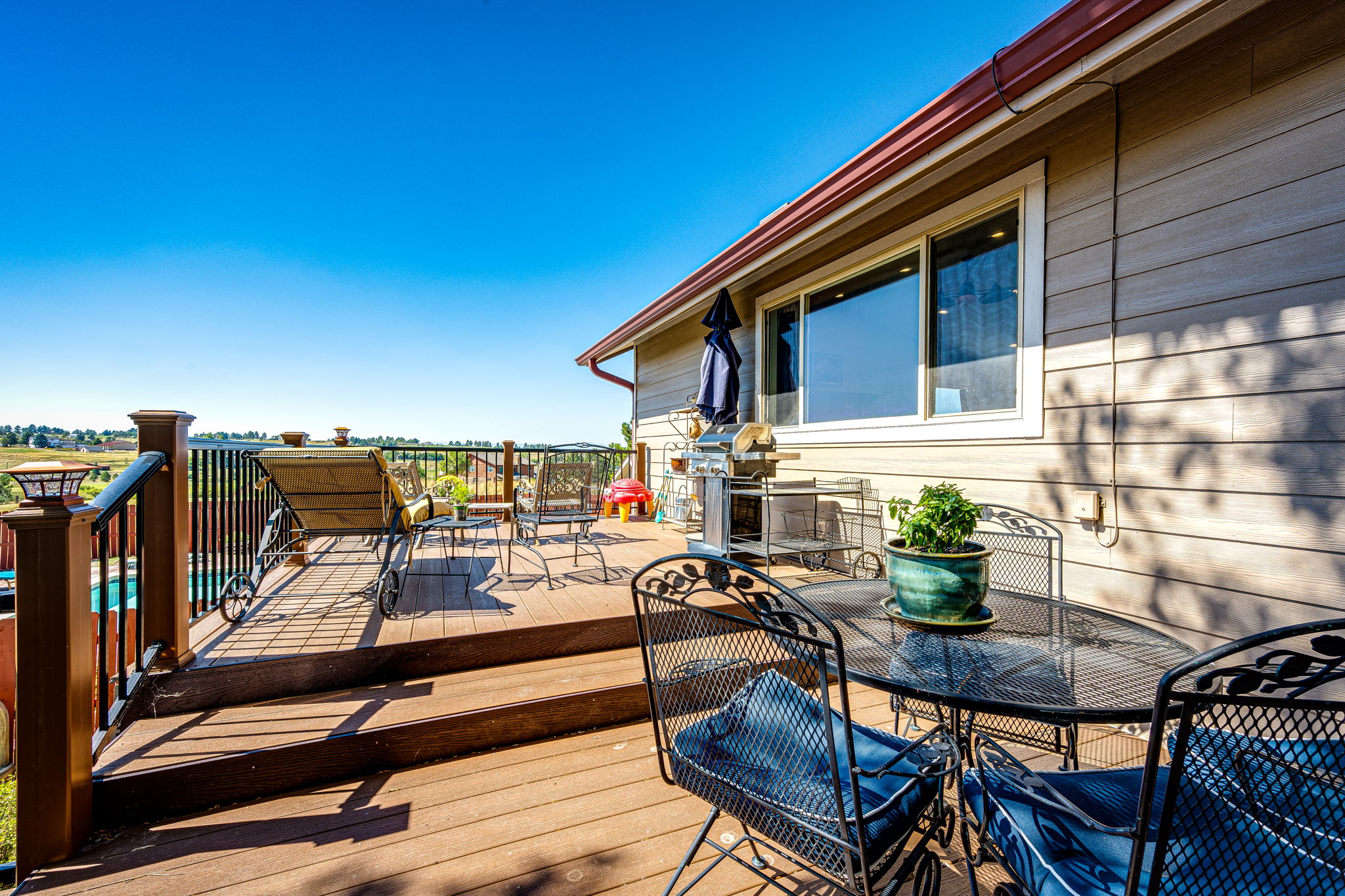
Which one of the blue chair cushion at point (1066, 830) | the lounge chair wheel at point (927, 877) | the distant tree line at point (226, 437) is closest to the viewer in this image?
the blue chair cushion at point (1066, 830)

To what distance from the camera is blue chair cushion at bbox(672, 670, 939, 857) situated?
3.45 feet

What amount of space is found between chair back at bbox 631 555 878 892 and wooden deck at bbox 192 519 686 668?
150 centimetres

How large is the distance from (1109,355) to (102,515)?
3793mm

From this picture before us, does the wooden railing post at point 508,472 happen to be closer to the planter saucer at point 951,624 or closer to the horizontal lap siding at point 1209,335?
the horizontal lap siding at point 1209,335

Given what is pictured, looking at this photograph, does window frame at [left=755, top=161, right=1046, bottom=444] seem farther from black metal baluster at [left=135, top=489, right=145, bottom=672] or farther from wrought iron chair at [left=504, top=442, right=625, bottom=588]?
black metal baluster at [left=135, top=489, right=145, bottom=672]

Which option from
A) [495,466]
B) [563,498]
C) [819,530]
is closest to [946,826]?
[819,530]

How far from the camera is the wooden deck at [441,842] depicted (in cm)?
144

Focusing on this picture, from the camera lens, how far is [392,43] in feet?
23.9

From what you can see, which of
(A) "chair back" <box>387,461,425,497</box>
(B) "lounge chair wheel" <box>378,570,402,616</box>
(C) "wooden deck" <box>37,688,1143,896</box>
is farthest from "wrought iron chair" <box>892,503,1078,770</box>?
(A) "chair back" <box>387,461,425,497</box>

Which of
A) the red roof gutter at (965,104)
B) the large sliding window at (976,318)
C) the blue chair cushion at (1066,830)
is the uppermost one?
the red roof gutter at (965,104)

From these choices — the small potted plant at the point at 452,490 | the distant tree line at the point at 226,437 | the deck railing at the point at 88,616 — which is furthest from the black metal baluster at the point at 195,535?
the small potted plant at the point at 452,490

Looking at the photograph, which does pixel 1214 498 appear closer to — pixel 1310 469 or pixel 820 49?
pixel 1310 469

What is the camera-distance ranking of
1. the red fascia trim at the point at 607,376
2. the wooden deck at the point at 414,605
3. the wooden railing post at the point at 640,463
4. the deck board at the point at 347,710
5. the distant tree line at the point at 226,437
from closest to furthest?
the deck board at the point at 347,710
the wooden deck at the point at 414,605
the distant tree line at the point at 226,437
the wooden railing post at the point at 640,463
the red fascia trim at the point at 607,376

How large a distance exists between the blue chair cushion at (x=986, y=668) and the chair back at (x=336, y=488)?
2.82 metres
